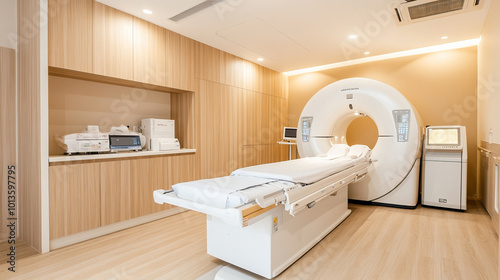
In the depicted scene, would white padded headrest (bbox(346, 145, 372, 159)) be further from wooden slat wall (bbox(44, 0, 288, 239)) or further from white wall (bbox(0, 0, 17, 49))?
white wall (bbox(0, 0, 17, 49))

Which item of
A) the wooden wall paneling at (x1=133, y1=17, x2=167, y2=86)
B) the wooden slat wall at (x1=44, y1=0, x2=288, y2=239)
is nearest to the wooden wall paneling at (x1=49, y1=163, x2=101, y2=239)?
the wooden slat wall at (x1=44, y1=0, x2=288, y2=239)

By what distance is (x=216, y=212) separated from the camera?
4.58 feet

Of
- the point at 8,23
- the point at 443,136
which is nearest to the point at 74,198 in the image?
the point at 8,23

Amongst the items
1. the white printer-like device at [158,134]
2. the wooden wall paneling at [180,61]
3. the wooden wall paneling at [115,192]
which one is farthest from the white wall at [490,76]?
the wooden wall paneling at [115,192]

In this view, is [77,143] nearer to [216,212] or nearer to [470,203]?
[216,212]

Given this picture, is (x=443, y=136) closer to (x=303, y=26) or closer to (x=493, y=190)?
(x=493, y=190)

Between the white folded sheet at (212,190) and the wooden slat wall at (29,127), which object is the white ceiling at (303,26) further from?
the white folded sheet at (212,190)

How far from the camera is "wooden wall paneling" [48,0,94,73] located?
7.34ft

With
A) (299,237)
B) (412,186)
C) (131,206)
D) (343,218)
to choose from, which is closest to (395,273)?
(299,237)

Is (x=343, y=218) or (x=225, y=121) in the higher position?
(x=225, y=121)

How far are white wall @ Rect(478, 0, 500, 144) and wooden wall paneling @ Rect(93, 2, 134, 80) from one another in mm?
3509

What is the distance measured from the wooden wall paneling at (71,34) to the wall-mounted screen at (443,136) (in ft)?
13.0

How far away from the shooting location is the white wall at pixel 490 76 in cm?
241

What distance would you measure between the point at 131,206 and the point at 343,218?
2.28m
